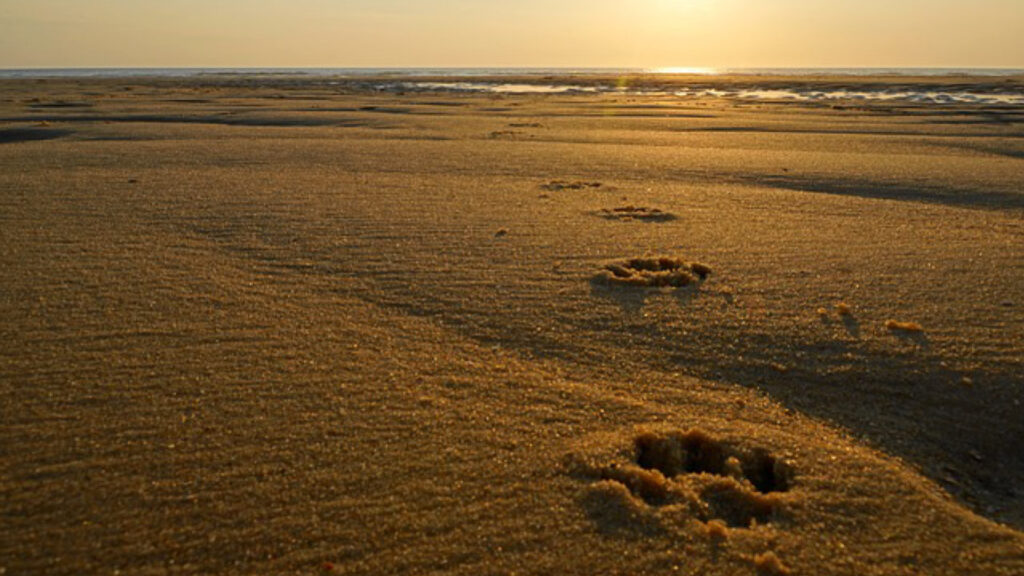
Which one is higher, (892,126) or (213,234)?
(892,126)

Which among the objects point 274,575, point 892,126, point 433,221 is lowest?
point 274,575

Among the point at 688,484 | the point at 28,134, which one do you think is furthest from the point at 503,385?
the point at 28,134

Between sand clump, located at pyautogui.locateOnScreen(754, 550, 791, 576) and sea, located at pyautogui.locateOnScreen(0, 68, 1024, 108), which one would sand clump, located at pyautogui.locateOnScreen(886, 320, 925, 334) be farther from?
sea, located at pyautogui.locateOnScreen(0, 68, 1024, 108)

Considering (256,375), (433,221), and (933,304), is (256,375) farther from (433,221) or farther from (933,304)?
(933,304)

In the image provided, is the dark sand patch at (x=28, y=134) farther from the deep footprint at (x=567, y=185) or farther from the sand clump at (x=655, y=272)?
the sand clump at (x=655, y=272)

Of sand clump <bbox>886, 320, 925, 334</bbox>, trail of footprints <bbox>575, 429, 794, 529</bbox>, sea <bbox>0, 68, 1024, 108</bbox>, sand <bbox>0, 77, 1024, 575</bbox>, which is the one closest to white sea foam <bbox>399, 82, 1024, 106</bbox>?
sea <bbox>0, 68, 1024, 108</bbox>

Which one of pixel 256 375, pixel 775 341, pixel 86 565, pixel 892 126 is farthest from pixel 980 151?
pixel 86 565

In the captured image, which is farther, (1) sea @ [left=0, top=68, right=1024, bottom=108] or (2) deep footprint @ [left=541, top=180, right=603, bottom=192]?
(1) sea @ [left=0, top=68, right=1024, bottom=108]
